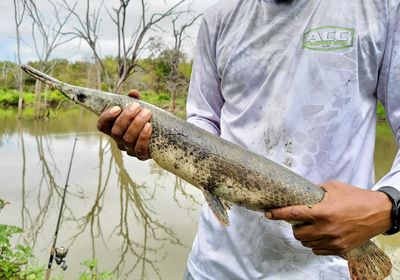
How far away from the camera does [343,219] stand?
1.25m

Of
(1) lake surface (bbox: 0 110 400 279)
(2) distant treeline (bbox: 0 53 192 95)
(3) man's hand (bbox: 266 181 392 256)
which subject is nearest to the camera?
(3) man's hand (bbox: 266 181 392 256)

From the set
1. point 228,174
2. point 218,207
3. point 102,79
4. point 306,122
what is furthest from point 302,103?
point 102,79

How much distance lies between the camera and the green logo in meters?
1.46

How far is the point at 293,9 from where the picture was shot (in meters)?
1.60

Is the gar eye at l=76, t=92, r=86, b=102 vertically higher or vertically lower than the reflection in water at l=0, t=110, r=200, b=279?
higher

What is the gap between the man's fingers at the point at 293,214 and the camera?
131 cm

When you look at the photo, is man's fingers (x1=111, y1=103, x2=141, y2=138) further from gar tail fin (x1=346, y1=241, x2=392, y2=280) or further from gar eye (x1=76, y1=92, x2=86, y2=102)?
gar tail fin (x1=346, y1=241, x2=392, y2=280)

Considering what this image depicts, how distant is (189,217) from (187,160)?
5754mm

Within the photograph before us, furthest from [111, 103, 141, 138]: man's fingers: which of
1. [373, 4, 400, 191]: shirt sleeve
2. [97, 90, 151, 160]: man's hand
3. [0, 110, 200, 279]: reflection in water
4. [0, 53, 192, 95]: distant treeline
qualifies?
[0, 53, 192, 95]: distant treeline

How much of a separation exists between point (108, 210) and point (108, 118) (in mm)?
6279

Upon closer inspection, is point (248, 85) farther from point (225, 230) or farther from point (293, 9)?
point (225, 230)

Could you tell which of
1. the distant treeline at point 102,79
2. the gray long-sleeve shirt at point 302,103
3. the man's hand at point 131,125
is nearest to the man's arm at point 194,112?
the man's hand at point 131,125

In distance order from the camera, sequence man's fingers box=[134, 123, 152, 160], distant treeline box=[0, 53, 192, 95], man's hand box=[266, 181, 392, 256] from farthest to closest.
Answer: distant treeline box=[0, 53, 192, 95], man's fingers box=[134, 123, 152, 160], man's hand box=[266, 181, 392, 256]

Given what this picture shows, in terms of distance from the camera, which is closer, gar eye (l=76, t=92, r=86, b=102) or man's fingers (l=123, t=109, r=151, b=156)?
man's fingers (l=123, t=109, r=151, b=156)
